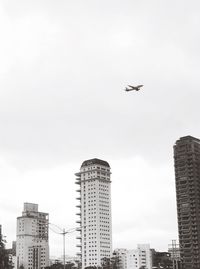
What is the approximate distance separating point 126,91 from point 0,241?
32440mm

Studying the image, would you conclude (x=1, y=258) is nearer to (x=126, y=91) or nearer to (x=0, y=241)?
(x=0, y=241)

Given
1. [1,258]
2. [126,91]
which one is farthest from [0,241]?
[126,91]

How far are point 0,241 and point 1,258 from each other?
9.51 ft

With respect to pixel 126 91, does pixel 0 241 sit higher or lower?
lower

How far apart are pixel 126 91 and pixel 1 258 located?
32.8 m

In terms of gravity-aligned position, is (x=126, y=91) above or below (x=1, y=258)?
above

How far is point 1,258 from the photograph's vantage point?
266 ft

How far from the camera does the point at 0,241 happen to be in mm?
82875

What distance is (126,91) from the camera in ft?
220

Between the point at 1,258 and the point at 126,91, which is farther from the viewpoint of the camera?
the point at 1,258
